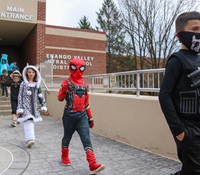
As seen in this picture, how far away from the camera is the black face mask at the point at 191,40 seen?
2.38 meters

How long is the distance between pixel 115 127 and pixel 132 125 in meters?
0.74

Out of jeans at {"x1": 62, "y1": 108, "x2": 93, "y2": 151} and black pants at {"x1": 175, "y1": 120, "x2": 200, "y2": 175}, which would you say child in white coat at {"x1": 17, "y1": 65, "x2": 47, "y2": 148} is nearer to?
jeans at {"x1": 62, "y1": 108, "x2": 93, "y2": 151}

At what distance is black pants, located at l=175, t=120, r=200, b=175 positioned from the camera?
2.27m

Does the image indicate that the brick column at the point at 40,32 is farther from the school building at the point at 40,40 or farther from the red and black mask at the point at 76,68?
the red and black mask at the point at 76,68

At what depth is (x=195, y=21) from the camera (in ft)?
7.88

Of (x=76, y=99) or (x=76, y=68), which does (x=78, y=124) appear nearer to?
(x=76, y=99)

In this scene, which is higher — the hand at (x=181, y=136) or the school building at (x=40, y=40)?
the school building at (x=40, y=40)

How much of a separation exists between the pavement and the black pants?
1886 mm

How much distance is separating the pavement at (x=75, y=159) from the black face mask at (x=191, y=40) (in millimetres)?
2302

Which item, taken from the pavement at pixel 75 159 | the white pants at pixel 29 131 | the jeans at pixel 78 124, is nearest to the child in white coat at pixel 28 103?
the white pants at pixel 29 131

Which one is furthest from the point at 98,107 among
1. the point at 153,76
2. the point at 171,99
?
the point at 171,99

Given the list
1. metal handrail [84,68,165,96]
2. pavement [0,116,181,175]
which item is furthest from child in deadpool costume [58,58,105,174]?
metal handrail [84,68,165,96]

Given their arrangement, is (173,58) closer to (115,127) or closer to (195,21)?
(195,21)

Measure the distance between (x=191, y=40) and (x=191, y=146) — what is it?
879 millimetres
